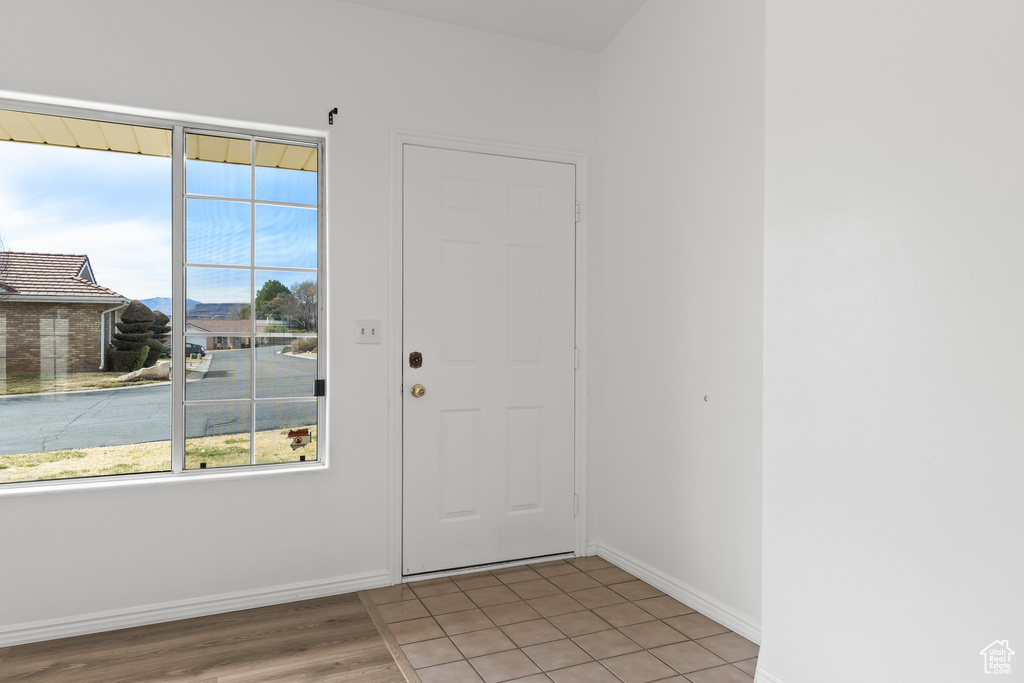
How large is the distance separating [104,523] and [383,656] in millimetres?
1254

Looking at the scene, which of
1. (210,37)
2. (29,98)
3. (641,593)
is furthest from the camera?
(641,593)

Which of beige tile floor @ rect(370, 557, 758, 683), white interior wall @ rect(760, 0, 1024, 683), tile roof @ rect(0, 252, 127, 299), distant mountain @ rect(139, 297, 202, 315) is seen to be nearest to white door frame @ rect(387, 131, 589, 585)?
beige tile floor @ rect(370, 557, 758, 683)

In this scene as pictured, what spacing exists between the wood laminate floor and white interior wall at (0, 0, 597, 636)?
0.44 ft

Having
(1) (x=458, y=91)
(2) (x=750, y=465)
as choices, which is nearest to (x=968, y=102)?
(2) (x=750, y=465)

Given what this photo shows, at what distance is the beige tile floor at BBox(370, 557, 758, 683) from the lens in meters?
2.21

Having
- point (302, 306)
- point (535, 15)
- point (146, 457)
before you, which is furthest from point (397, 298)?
point (535, 15)

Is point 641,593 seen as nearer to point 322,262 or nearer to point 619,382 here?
point 619,382

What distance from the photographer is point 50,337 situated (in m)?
2.57

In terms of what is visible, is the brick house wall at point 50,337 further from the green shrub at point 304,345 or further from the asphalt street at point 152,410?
the green shrub at point 304,345

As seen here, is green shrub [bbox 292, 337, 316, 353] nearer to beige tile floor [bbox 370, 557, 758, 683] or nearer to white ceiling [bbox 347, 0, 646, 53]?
beige tile floor [bbox 370, 557, 758, 683]

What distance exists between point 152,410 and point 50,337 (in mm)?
479

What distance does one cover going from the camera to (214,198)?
282 centimetres

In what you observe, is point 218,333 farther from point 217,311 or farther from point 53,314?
point 53,314

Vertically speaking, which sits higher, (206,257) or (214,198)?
(214,198)
